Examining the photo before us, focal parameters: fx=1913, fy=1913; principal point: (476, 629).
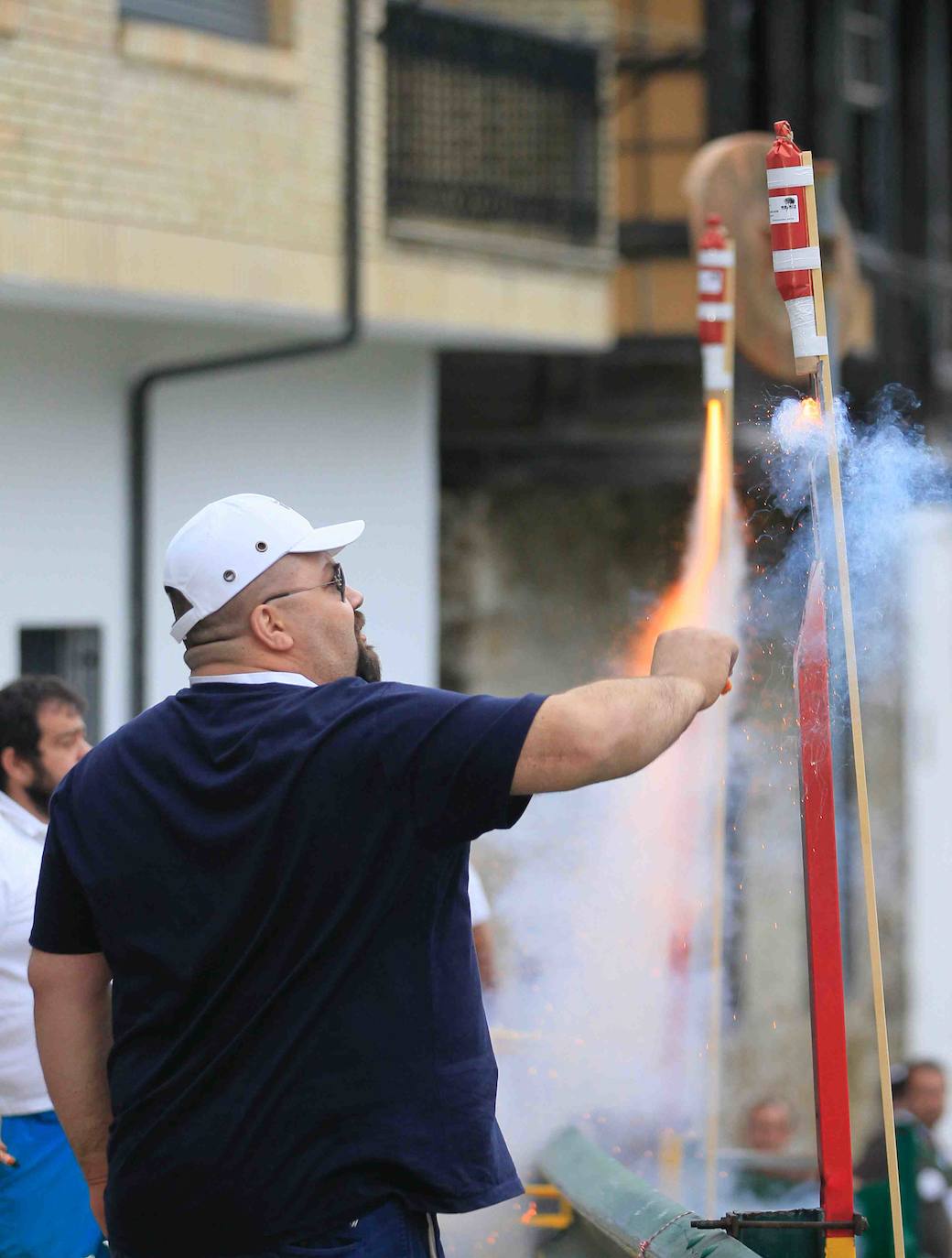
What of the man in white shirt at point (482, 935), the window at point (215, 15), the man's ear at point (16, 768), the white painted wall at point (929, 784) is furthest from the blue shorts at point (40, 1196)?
the white painted wall at point (929, 784)

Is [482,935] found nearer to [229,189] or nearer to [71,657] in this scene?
[71,657]

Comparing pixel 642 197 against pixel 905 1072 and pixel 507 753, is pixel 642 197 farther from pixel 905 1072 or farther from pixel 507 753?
pixel 507 753

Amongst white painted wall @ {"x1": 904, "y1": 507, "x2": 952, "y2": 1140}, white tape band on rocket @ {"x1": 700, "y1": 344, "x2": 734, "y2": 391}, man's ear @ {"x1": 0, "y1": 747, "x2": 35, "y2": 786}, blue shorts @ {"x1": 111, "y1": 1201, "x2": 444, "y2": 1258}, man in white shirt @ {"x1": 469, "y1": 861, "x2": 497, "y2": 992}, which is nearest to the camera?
blue shorts @ {"x1": 111, "y1": 1201, "x2": 444, "y2": 1258}

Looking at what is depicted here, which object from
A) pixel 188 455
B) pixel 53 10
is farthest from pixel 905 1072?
pixel 53 10

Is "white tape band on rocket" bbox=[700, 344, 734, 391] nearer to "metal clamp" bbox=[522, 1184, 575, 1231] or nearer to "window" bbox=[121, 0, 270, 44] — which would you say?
"metal clamp" bbox=[522, 1184, 575, 1231]

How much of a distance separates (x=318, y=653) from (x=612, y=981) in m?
3.07

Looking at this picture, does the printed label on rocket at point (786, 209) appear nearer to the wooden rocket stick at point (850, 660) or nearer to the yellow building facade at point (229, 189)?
the wooden rocket stick at point (850, 660)

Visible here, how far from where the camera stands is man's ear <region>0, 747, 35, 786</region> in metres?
4.43

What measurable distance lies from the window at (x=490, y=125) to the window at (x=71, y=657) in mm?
2699

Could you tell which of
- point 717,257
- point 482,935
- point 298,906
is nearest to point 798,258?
point 298,906

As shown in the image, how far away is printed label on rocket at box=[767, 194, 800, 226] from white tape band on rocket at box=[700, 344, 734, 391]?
169 centimetres

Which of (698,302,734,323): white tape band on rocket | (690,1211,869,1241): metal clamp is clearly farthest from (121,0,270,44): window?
(690,1211,869,1241): metal clamp

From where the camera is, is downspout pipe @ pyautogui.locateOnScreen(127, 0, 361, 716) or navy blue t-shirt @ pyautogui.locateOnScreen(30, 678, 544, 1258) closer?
navy blue t-shirt @ pyautogui.locateOnScreen(30, 678, 544, 1258)

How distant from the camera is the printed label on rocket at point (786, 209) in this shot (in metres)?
3.00
